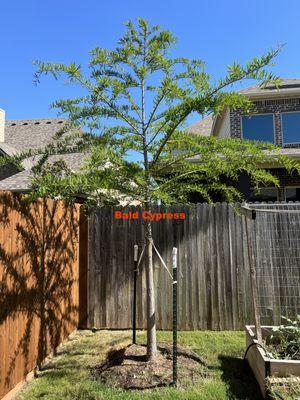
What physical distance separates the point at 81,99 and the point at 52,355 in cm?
331

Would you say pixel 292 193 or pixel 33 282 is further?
pixel 292 193

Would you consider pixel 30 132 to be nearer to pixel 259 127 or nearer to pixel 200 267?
pixel 259 127

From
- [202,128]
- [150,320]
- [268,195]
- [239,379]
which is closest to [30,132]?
[202,128]

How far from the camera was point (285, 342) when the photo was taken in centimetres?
435

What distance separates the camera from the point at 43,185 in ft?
11.9

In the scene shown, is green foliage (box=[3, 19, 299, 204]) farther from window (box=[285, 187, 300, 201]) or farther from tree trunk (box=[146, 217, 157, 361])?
window (box=[285, 187, 300, 201])

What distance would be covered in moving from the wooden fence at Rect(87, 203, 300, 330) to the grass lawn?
313 mm

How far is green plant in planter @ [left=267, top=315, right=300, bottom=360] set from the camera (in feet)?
13.9

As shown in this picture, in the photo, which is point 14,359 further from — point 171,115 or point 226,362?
point 171,115

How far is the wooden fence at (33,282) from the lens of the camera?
3.71 m

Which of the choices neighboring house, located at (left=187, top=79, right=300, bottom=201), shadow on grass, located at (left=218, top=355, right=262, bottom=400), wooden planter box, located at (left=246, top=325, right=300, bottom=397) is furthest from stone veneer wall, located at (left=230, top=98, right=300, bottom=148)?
wooden planter box, located at (left=246, top=325, right=300, bottom=397)

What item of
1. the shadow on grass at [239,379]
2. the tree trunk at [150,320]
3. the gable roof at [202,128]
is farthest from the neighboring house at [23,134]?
the shadow on grass at [239,379]

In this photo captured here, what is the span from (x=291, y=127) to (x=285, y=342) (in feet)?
33.3

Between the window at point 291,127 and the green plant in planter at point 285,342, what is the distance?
9392 millimetres
